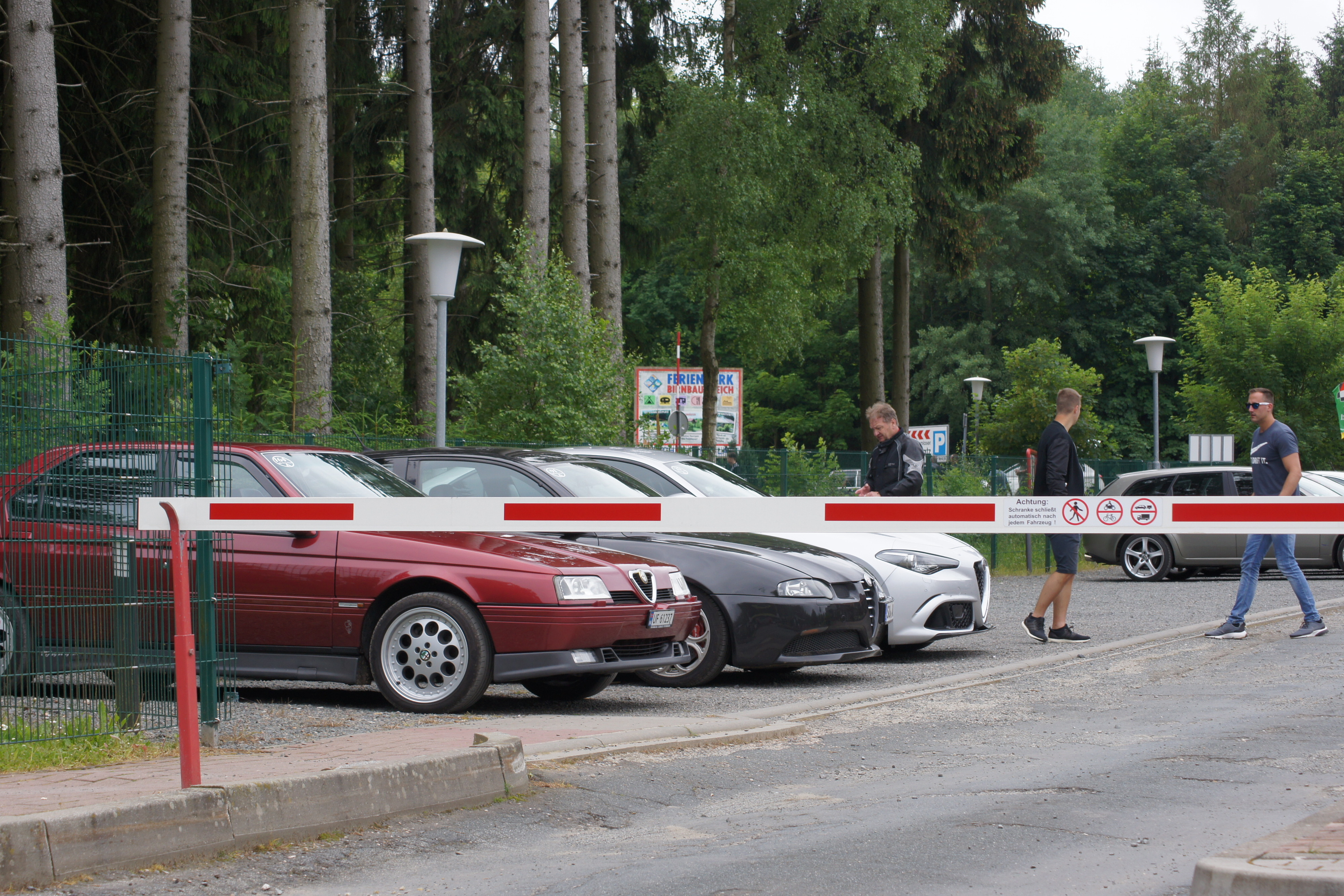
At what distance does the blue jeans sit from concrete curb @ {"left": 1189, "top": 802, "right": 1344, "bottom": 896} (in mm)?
7926

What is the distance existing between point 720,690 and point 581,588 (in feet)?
6.46

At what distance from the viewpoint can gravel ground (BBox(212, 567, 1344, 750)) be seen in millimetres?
8211

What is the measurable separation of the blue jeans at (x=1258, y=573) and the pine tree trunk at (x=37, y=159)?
36.5ft

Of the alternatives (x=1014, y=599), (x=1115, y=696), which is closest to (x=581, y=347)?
(x=1014, y=599)

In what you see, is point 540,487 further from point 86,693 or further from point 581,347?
point 581,347

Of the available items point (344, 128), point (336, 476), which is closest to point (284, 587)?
point (336, 476)

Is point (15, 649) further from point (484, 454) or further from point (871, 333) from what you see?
point (871, 333)

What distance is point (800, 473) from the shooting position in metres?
22.9

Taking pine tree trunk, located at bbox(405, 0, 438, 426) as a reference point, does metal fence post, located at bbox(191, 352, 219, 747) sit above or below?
below

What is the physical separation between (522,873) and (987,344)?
2303 inches

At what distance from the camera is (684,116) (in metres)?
33.2

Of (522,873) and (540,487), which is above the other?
(540,487)

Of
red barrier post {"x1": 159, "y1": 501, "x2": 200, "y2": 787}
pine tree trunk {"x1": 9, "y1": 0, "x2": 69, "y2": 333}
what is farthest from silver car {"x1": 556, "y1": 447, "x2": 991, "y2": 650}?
pine tree trunk {"x1": 9, "y1": 0, "x2": 69, "y2": 333}

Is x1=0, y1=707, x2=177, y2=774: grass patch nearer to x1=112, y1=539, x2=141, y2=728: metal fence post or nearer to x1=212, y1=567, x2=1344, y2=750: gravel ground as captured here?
x1=112, y1=539, x2=141, y2=728: metal fence post
